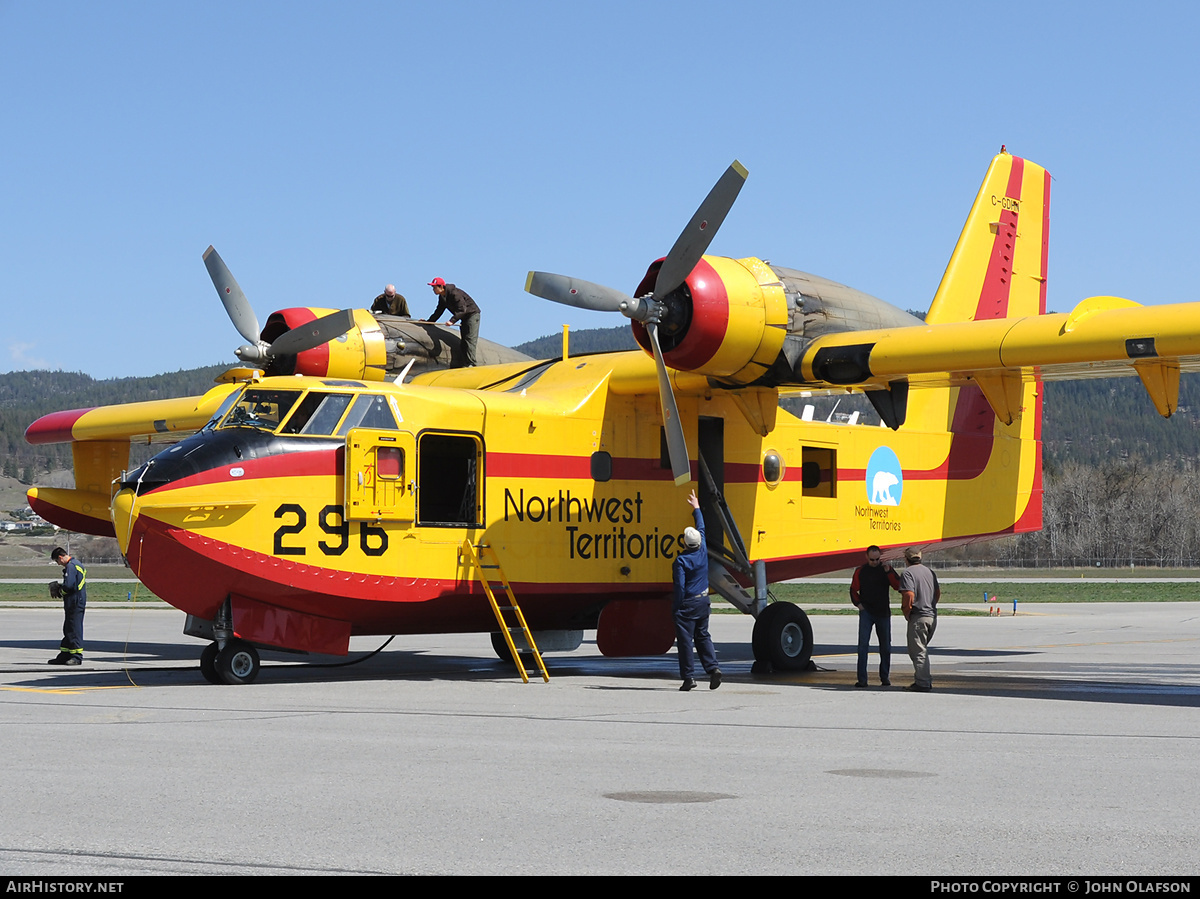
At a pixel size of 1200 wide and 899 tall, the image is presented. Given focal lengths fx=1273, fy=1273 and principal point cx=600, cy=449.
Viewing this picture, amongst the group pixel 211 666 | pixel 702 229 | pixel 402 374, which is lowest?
pixel 211 666

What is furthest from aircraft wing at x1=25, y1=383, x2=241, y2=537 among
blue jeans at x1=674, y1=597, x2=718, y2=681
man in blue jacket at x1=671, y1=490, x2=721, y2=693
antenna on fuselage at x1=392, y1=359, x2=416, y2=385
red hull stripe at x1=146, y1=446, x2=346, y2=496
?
blue jeans at x1=674, y1=597, x2=718, y2=681

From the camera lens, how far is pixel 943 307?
20766 mm

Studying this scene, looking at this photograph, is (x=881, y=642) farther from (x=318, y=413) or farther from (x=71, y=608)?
(x=71, y=608)

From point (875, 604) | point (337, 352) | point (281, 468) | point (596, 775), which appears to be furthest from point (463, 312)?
point (596, 775)

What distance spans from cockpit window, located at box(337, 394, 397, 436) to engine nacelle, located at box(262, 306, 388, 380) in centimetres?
342

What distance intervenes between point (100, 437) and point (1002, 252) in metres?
16.4

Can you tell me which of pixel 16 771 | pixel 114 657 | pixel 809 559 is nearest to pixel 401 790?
pixel 16 771

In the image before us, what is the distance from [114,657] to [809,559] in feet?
36.6

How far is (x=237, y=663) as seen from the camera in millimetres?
14781

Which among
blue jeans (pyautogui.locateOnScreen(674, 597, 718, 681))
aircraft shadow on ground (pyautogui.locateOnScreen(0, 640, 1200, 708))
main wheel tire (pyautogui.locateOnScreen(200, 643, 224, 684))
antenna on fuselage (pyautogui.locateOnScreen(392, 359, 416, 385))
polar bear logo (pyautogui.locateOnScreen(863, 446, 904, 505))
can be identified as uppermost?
antenna on fuselage (pyautogui.locateOnScreen(392, 359, 416, 385))

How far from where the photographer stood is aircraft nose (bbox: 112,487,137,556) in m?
13.9

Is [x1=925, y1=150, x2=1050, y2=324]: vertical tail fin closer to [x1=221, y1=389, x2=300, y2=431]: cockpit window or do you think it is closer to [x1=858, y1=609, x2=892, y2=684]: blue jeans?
[x1=858, y1=609, x2=892, y2=684]: blue jeans

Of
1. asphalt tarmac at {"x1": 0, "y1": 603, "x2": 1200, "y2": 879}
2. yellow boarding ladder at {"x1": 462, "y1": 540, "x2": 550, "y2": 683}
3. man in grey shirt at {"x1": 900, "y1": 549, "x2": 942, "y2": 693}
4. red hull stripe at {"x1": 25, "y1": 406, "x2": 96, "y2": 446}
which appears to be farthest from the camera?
red hull stripe at {"x1": 25, "y1": 406, "x2": 96, "y2": 446}

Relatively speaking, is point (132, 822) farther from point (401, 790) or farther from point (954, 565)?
point (954, 565)
